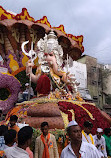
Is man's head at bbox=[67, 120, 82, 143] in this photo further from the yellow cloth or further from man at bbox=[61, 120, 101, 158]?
the yellow cloth

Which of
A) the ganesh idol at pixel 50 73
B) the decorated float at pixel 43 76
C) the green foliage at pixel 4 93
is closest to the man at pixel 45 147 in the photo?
the decorated float at pixel 43 76

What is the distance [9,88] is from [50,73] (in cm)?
201

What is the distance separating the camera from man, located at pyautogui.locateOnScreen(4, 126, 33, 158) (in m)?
1.93

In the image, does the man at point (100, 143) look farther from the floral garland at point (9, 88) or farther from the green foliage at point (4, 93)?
the green foliage at point (4, 93)

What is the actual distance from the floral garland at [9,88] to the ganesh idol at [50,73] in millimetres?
917

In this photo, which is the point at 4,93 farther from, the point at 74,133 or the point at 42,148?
the point at 74,133

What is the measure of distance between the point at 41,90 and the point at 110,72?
53.4 feet

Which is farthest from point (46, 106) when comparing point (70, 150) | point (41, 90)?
point (70, 150)

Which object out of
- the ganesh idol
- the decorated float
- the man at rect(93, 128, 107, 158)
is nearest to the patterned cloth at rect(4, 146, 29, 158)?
the man at rect(93, 128, 107, 158)

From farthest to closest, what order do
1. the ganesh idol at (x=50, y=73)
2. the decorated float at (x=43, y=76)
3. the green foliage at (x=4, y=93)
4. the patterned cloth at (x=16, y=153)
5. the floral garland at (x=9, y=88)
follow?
the green foliage at (x=4, y=93) → the floral garland at (x=9, y=88) → the ganesh idol at (x=50, y=73) → the decorated float at (x=43, y=76) → the patterned cloth at (x=16, y=153)

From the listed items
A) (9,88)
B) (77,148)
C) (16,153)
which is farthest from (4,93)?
(77,148)

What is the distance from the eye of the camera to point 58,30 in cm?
999

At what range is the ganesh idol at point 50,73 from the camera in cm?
705

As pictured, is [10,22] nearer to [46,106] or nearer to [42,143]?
[46,106]
